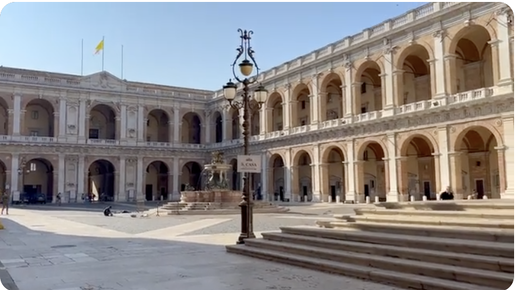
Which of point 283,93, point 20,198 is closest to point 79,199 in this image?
point 20,198

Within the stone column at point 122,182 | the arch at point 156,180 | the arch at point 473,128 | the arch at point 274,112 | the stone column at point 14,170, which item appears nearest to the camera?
the arch at point 473,128

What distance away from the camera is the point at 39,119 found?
48.3 meters

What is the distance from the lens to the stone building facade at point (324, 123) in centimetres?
2789

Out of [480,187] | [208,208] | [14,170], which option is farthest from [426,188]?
[14,170]

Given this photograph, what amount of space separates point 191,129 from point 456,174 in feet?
113

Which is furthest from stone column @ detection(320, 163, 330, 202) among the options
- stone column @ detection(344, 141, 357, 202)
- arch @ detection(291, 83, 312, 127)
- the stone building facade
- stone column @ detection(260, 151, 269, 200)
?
stone column @ detection(260, 151, 269, 200)

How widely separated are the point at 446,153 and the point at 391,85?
6.34m

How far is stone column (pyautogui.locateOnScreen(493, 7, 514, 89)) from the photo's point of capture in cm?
2483

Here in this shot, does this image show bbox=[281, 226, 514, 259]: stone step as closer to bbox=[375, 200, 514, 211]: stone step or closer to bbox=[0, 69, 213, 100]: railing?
bbox=[375, 200, 514, 211]: stone step

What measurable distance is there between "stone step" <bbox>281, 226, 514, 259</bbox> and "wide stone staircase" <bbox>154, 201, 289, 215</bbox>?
604 inches

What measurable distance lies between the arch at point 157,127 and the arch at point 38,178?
11257 mm

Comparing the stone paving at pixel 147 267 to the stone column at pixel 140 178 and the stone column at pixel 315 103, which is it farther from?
the stone column at pixel 140 178

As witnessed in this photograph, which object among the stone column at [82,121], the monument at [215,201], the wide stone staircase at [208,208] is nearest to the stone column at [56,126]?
the stone column at [82,121]

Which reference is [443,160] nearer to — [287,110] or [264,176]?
[287,110]
